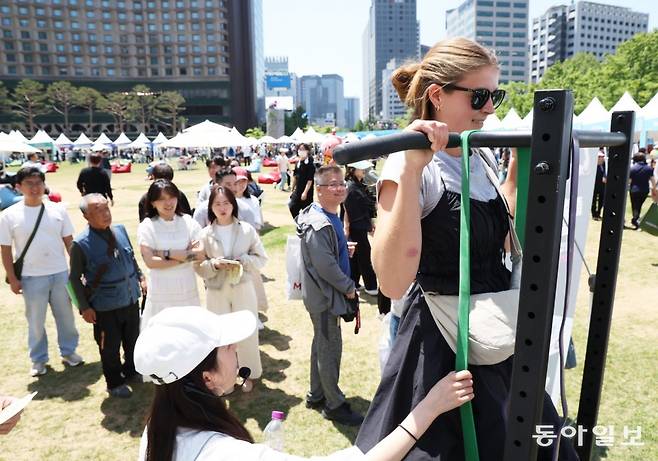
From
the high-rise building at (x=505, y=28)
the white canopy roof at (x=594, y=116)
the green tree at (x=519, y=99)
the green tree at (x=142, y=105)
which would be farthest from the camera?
the high-rise building at (x=505, y=28)

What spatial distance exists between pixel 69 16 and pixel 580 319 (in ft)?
390

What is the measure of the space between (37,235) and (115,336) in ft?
4.43

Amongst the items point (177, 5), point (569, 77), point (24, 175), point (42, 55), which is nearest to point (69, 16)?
point (42, 55)

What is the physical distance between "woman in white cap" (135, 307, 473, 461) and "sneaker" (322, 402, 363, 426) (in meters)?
2.50

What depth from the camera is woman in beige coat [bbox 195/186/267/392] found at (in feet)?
15.3

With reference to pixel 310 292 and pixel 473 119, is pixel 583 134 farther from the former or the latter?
pixel 310 292

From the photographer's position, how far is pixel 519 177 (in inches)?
40.7

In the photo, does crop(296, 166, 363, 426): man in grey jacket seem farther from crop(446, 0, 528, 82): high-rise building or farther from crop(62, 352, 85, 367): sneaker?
crop(446, 0, 528, 82): high-rise building

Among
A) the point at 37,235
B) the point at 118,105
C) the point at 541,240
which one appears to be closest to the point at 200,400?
the point at 541,240

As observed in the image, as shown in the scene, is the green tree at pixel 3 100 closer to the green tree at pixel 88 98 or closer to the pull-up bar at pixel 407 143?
the green tree at pixel 88 98

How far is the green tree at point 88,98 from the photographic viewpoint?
84.6 metres

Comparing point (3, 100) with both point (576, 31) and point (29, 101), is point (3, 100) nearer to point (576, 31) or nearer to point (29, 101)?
point (29, 101)

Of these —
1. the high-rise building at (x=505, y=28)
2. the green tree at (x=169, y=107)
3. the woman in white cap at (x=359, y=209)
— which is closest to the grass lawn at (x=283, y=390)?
the woman in white cap at (x=359, y=209)

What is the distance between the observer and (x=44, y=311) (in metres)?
5.06
